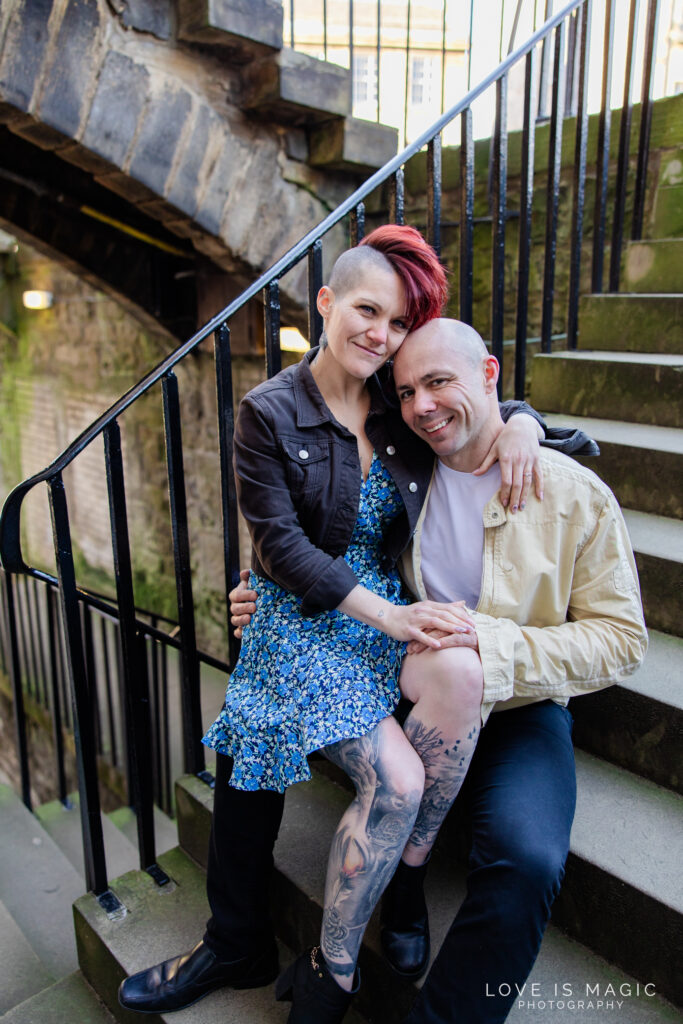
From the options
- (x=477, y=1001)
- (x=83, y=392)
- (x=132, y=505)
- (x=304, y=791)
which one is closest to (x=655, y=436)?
(x=304, y=791)

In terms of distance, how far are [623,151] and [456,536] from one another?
2.03m

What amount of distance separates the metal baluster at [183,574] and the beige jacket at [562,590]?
796 mm

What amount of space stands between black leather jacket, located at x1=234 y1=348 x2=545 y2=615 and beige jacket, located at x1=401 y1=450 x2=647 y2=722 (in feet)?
0.75

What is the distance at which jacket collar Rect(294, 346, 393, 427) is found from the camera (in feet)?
4.97

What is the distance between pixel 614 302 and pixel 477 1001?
2.29 m

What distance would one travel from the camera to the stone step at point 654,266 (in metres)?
2.67

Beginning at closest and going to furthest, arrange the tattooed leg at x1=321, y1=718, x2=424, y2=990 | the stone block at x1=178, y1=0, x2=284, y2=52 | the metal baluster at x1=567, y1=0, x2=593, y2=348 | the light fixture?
1. the tattooed leg at x1=321, y1=718, x2=424, y2=990
2. the metal baluster at x1=567, y1=0, x2=593, y2=348
3. the stone block at x1=178, y1=0, x2=284, y2=52
4. the light fixture

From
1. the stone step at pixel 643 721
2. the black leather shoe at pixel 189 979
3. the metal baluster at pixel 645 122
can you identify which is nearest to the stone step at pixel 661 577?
the stone step at pixel 643 721

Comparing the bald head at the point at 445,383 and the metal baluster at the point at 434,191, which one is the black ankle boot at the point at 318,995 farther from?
the metal baluster at the point at 434,191

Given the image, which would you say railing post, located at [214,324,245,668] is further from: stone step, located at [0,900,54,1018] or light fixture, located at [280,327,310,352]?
light fixture, located at [280,327,310,352]

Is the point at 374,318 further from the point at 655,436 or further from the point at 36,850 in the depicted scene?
the point at 36,850

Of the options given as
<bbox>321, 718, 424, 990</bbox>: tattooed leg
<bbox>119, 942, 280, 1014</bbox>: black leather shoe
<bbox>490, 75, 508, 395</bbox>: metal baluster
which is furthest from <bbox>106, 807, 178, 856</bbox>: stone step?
<bbox>490, 75, 508, 395</bbox>: metal baluster

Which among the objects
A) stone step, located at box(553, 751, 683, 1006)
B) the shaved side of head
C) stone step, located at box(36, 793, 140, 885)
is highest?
the shaved side of head

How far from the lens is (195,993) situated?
157 cm
